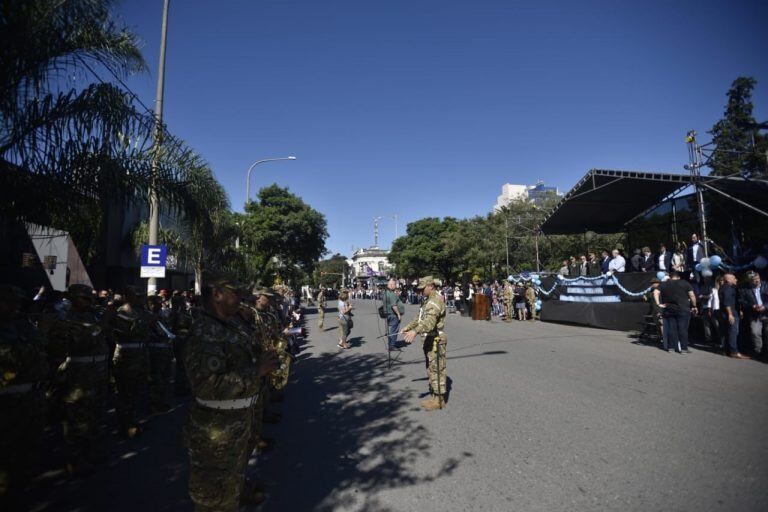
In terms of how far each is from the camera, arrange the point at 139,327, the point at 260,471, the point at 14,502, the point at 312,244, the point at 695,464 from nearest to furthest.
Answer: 1. the point at 14,502
2. the point at 695,464
3. the point at 260,471
4. the point at 139,327
5. the point at 312,244

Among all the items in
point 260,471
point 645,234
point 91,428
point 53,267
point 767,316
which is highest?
point 645,234

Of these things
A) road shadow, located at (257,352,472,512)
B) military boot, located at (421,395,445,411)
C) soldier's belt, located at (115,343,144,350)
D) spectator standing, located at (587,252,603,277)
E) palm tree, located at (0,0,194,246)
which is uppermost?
palm tree, located at (0,0,194,246)

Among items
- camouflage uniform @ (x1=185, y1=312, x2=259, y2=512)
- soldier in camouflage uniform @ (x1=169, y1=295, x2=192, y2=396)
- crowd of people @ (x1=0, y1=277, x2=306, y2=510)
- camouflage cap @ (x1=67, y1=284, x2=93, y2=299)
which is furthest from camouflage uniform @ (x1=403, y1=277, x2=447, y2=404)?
soldier in camouflage uniform @ (x1=169, y1=295, x2=192, y2=396)

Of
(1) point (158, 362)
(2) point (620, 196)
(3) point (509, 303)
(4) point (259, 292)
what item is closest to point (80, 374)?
(1) point (158, 362)

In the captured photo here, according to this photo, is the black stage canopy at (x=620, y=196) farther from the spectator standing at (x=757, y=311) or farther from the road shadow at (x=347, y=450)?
the road shadow at (x=347, y=450)

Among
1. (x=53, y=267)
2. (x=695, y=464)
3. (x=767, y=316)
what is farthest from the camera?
(x=53, y=267)

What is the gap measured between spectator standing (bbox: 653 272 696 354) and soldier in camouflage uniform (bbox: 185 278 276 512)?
9.63 meters

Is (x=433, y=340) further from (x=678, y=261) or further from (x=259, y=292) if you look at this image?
(x=678, y=261)

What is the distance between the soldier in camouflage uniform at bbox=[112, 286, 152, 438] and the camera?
502 cm

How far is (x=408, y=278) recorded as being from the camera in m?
59.5

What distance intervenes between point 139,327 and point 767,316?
A: 11.2 m

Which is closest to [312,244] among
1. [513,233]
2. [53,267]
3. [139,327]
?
[513,233]

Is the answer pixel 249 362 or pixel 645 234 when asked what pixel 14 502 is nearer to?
pixel 249 362

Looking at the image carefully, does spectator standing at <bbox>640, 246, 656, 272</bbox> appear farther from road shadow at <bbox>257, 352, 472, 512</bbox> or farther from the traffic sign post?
the traffic sign post
